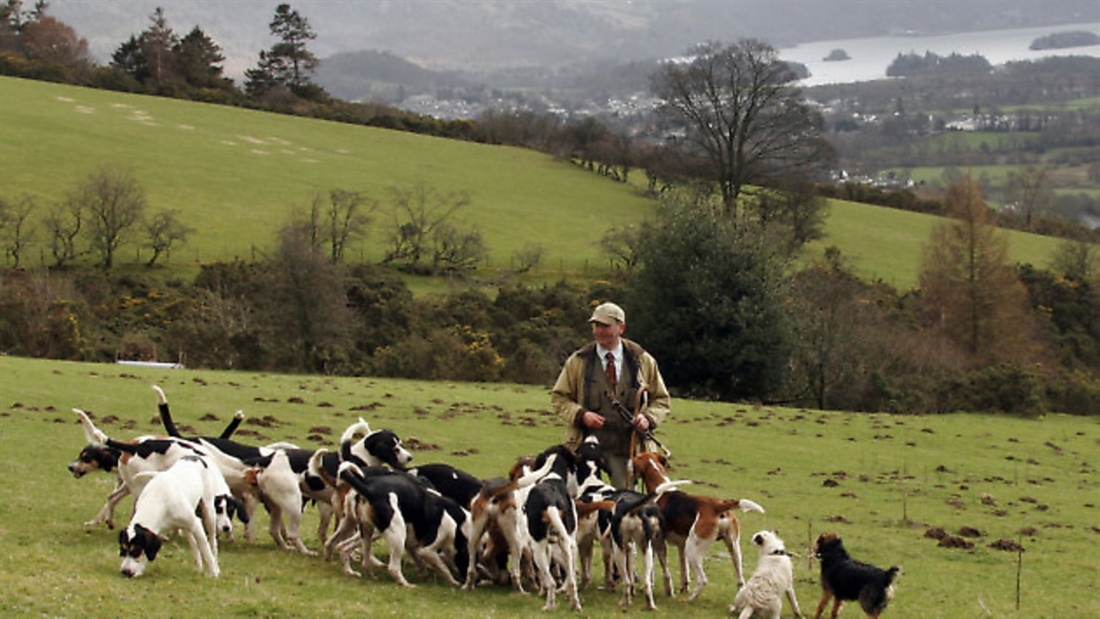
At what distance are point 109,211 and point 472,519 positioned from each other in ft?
184

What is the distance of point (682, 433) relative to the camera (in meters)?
31.9

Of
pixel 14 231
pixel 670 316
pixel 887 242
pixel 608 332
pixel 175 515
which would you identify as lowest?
pixel 14 231

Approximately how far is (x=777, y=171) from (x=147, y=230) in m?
40.3

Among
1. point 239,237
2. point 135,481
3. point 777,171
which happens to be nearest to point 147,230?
point 239,237

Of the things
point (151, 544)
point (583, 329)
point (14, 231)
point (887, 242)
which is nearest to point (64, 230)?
point (14, 231)

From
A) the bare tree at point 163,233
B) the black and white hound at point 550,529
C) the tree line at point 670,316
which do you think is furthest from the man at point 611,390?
the bare tree at point 163,233

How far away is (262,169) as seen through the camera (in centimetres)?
8875

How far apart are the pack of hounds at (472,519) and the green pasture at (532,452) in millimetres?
357

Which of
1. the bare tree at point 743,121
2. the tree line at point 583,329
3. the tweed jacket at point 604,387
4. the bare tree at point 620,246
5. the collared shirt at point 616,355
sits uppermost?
the bare tree at point 743,121

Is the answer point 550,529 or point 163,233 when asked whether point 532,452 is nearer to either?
point 550,529

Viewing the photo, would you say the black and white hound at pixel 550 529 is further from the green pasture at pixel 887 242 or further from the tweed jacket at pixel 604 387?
the green pasture at pixel 887 242

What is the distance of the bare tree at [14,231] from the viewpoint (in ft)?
201

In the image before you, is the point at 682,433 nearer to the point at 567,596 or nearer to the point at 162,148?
the point at 567,596

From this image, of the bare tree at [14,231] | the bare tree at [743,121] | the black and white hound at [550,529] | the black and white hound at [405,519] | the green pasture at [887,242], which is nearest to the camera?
the black and white hound at [550,529]
